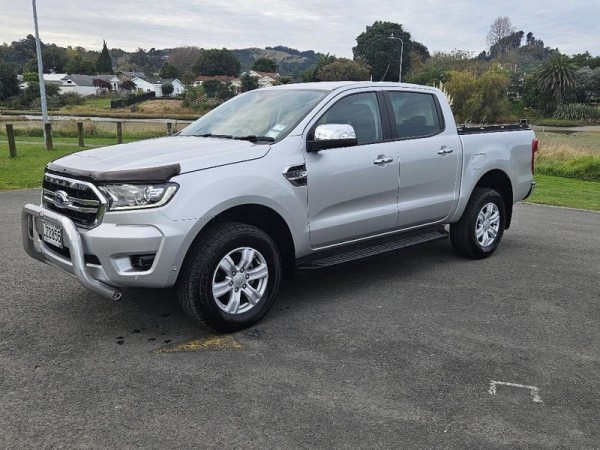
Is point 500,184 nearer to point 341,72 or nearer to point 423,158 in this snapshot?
point 423,158

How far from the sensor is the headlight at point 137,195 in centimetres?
371

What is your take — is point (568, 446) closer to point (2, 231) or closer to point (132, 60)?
point (2, 231)

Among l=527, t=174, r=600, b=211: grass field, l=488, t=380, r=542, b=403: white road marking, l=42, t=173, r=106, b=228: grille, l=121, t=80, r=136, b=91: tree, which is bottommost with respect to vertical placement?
l=527, t=174, r=600, b=211: grass field

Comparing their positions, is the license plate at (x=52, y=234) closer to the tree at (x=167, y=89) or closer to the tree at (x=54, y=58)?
the tree at (x=167, y=89)

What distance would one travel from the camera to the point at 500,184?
6.55 metres

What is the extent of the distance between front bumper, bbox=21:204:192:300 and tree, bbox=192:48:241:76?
387ft

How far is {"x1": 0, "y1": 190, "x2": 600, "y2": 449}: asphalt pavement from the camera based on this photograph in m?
2.91

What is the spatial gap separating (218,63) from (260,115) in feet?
385

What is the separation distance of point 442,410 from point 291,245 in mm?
1817

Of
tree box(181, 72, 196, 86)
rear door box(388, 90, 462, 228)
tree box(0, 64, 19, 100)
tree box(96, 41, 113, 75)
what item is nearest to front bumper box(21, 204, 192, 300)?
rear door box(388, 90, 462, 228)

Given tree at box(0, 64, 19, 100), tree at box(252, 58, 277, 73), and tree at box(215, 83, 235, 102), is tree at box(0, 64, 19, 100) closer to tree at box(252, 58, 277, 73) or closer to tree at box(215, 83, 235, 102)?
tree at box(215, 83, 235, 102)

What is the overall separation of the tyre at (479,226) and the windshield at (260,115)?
7.35ft

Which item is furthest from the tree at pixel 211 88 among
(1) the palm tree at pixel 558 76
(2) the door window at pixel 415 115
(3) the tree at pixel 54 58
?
(2) the door window at pixel 415 115

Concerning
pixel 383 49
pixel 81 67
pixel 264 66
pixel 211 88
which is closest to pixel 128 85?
pixel 81 67
